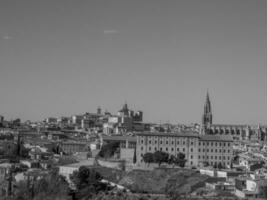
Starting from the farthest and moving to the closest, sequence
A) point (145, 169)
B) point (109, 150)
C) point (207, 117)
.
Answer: point (207, 117) < point (109, 150) < point (145, 169)

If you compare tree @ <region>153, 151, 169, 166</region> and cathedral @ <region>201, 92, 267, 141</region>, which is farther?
cathedral @ <region>201, 92, 267, 141</region>

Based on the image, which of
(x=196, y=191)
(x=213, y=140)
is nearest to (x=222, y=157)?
(x=213, y=140)

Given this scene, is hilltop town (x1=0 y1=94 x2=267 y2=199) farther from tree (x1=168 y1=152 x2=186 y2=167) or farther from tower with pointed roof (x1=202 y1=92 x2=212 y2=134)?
tower with pointed roof (x1=202 y1=92 x2=212 y2=134)

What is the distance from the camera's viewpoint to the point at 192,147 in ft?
190

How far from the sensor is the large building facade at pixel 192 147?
56969 millimetres

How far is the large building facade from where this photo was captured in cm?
5697

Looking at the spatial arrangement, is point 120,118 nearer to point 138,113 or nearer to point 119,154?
point 138,113

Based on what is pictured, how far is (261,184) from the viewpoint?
35.6 metres

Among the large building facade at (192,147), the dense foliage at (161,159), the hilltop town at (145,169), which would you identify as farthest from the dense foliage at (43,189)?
the large building facade at (192,147)

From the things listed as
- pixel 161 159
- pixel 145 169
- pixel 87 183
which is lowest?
pixel 87 183

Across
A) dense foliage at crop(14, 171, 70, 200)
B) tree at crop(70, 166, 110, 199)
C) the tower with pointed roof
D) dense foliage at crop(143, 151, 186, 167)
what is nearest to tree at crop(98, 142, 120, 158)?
dense foliage at crop(143, 151, 186, 167)

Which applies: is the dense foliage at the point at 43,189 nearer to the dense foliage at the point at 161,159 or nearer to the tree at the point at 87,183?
the tree at the point at 87,183

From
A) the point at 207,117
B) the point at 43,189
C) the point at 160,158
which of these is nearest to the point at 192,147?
the point at 160,158

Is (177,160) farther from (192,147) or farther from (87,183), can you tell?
(87,183)
